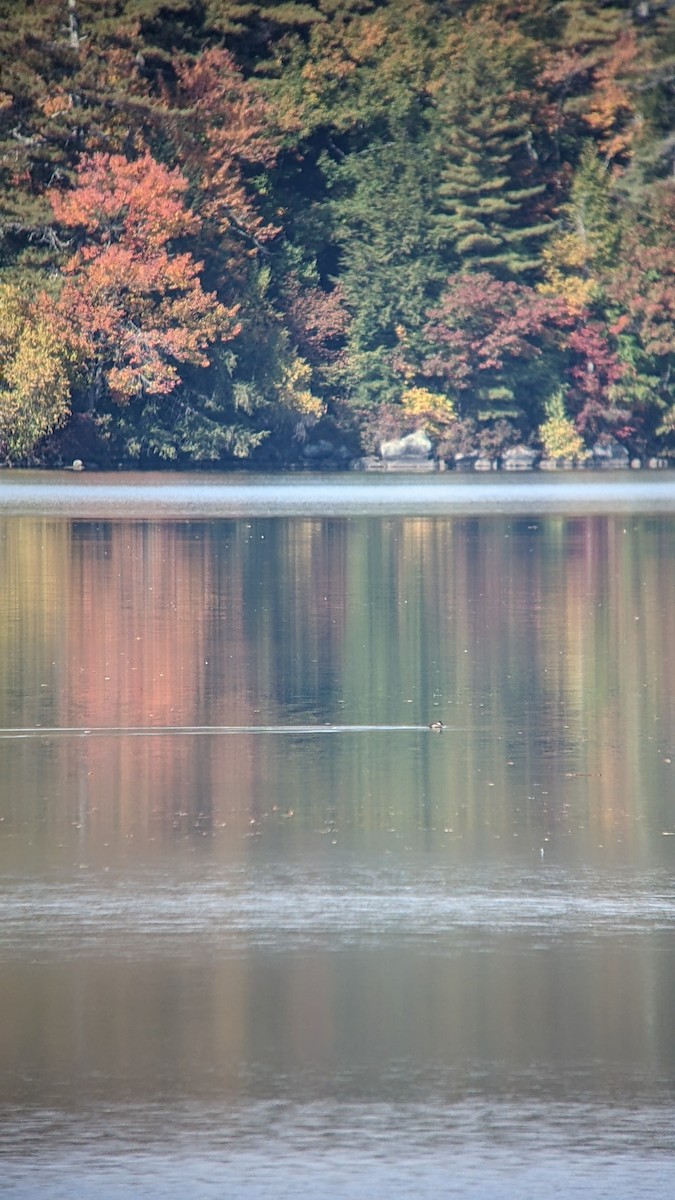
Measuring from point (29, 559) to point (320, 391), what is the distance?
3925 centimetres

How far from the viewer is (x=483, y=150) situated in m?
58.8

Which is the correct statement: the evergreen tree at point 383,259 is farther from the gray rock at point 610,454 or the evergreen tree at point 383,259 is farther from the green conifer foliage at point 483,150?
the gray rock at point 610,454

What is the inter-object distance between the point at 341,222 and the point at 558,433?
901cm

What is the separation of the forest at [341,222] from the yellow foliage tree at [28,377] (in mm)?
719

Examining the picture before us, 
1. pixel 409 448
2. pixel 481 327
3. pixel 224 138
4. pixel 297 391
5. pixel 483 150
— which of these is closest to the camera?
pixel 224 138

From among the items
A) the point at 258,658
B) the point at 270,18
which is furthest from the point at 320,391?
the point at 258,658

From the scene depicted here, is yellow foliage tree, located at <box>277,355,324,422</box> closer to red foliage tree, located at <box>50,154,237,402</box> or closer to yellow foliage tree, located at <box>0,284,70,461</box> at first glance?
red foliage tree, located at <box>50,154,237,402</box>

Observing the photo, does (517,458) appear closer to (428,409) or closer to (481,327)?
(428,409)

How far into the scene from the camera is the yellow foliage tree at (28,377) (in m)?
48.0

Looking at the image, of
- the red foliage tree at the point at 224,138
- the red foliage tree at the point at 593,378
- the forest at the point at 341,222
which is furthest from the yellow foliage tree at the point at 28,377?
the red foliage tree at the point at 593,378

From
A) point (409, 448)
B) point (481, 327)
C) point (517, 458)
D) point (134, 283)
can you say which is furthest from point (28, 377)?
point (517, 458)

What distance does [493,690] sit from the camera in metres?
10.1

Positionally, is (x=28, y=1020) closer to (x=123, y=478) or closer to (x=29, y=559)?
(x=29, y=559)

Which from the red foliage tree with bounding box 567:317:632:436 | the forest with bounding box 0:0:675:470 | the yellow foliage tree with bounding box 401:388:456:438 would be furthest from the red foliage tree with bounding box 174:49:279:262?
the red foliage tree with bounding box 567:317:632:436
